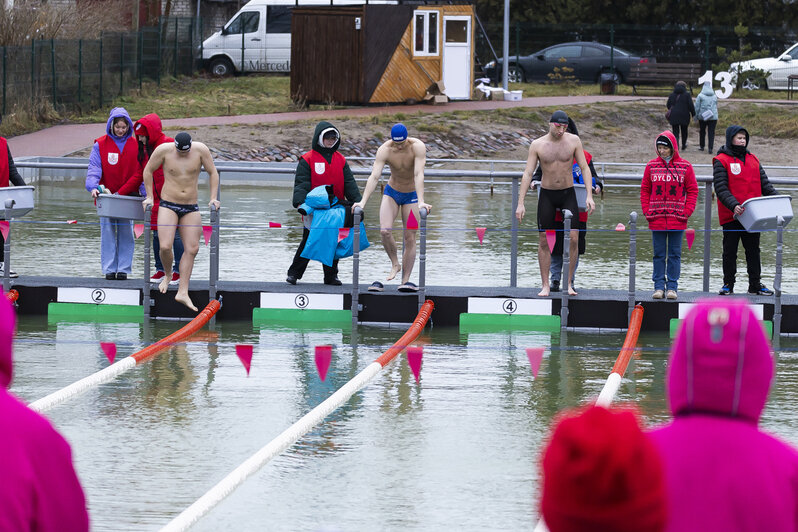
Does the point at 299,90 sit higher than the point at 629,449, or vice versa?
the point at 299,90

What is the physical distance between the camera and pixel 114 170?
42.3 feet

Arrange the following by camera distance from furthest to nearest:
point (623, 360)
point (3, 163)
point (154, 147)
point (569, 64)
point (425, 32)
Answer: point (569, 64) → point (425, 32) → point (3, 163) → point (154, 147) → point (623, 360)

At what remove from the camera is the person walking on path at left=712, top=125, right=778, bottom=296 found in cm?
1210

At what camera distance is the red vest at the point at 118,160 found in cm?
1283

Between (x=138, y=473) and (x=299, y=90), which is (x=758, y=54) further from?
(x=138, y=473)

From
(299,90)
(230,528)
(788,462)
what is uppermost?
(299,90)

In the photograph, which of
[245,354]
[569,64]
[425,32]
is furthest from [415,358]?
[569,64]

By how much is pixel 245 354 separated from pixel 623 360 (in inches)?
120

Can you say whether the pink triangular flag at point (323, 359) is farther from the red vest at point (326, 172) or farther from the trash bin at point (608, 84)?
the trash bin at point (608, 84)

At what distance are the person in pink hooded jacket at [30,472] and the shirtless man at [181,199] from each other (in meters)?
8.97

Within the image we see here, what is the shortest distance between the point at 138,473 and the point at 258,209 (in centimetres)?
1366

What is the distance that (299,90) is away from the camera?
3409cm

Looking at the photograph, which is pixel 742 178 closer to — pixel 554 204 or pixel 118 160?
pixel 554 204

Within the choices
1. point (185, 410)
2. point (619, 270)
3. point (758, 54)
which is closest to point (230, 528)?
point (185, 410)
